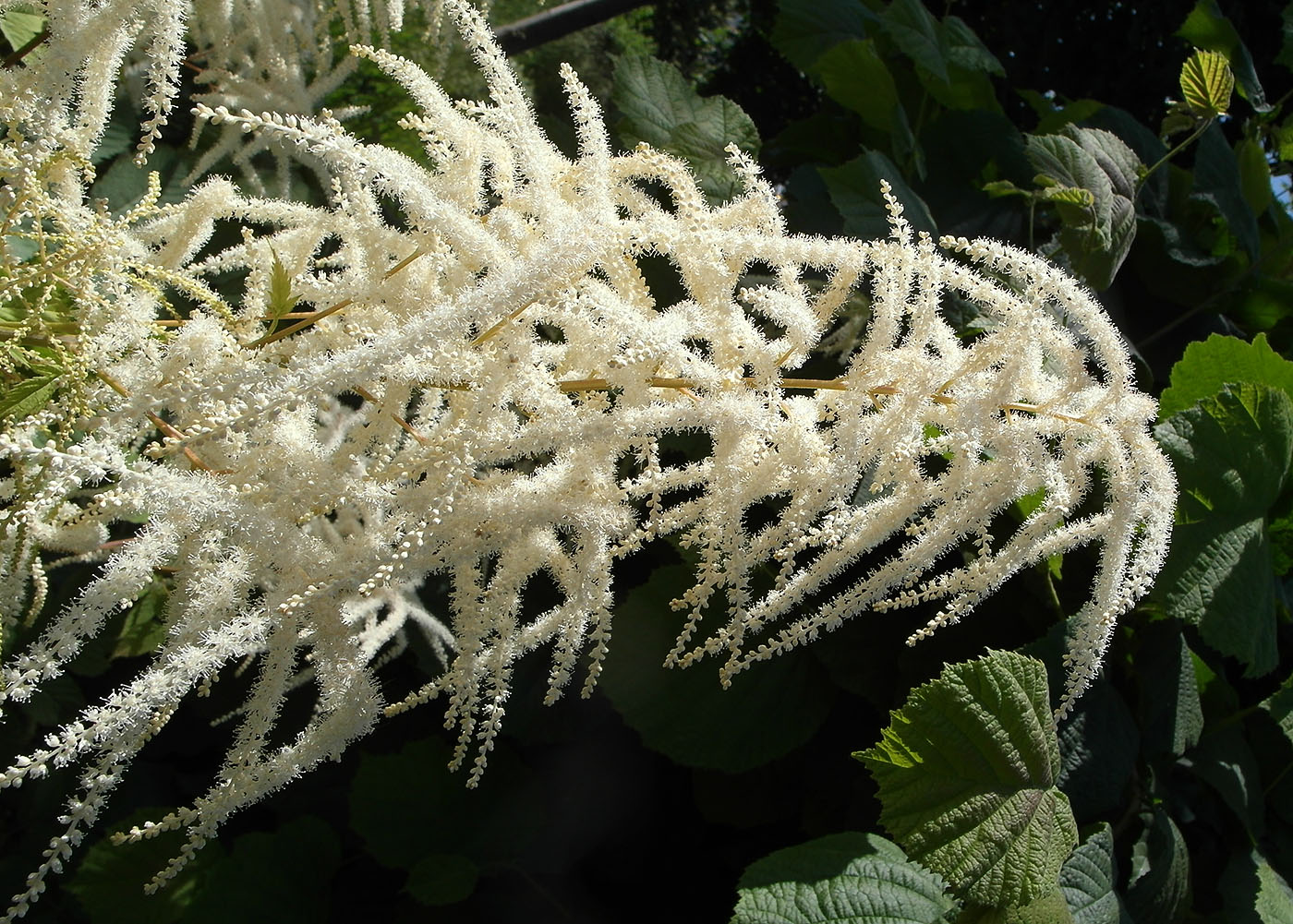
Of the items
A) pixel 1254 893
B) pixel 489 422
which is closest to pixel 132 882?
pixel 489 422

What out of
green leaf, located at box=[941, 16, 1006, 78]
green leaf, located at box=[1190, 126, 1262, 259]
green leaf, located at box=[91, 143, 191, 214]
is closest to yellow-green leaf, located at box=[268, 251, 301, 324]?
green leaf, located at box=[91, 143, 191, 214]

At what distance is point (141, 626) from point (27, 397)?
0.80 metres

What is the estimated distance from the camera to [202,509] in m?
0.78

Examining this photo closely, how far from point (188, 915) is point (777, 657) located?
100cm

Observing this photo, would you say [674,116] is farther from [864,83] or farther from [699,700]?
[699,700]

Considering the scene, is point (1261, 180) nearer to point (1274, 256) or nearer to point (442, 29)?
point (1274, 256)

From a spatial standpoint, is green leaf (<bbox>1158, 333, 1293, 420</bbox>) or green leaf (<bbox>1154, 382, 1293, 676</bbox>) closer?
green leaf (<bbox>1154, 382, 1293, 676</bbox>)

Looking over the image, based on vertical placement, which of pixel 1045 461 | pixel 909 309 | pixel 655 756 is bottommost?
pixel 655 756

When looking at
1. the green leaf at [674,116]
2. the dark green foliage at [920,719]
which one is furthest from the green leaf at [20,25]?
the green leaf at [674,116]

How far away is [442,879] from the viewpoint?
60.8 inches

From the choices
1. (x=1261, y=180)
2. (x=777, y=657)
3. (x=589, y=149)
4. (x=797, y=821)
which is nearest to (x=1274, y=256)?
(x=1261, y=180)

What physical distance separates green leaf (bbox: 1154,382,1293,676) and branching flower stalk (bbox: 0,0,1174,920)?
0.42m

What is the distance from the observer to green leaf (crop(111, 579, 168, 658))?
1473 millimetres

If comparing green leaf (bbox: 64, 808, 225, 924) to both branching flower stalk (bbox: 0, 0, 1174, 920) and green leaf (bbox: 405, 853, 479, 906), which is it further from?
branching flower stalk (bbox: 0, 0, 1174, 920)
